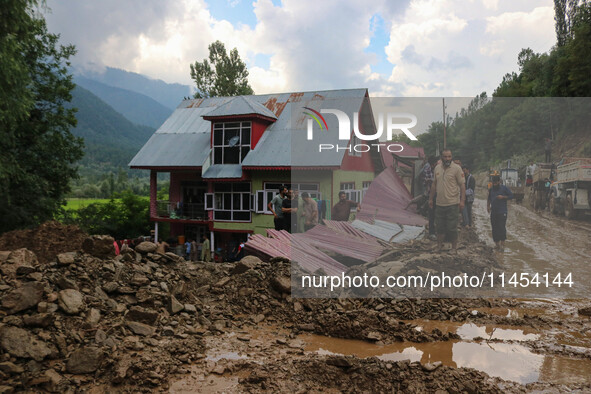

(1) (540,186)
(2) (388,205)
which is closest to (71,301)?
(2) (388,205)

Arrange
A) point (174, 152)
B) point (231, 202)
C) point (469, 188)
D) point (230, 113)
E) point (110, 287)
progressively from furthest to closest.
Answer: point (174, 152)
point (231, 202)
point (230, 113)
point (469, 188)
point (110, 287)

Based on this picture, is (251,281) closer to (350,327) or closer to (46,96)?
(350,327)

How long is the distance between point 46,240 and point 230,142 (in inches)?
336

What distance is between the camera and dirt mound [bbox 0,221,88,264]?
1200 centimetres

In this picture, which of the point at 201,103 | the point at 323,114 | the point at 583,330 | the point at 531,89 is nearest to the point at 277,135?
the point at 201,103

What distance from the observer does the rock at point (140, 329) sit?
6.48m

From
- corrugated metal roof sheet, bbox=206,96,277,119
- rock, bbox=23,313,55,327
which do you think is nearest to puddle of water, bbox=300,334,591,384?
rock, bbox=23,313,55,327

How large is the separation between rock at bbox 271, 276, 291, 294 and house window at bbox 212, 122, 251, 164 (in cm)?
1063

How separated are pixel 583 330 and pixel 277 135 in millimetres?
13344

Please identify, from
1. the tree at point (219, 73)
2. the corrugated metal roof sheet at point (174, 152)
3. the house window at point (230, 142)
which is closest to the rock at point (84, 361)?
the house window at point (230, 142)

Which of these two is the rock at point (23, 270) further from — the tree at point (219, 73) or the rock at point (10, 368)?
the tree at point (219, 73)

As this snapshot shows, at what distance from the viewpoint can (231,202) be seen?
1884cm

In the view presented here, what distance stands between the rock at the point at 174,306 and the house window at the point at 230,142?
11.4 metres

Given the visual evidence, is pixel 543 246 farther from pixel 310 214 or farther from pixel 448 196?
pixel 310 214
